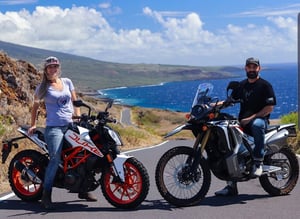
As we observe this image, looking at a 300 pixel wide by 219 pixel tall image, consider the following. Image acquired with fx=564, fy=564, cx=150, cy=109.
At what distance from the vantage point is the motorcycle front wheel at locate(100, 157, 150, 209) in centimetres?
743

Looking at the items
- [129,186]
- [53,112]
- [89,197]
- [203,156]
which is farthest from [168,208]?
[53,112]

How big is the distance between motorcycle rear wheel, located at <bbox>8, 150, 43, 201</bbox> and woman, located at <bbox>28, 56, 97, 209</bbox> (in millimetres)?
385

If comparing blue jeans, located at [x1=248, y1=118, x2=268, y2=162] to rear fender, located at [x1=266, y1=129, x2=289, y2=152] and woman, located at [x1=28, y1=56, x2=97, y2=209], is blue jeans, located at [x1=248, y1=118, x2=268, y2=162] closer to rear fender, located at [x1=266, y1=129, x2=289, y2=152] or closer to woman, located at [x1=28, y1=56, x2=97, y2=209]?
rear fender, located at [x1=266, y1=129, x2=289, y2=152]

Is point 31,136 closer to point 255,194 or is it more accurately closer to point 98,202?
point 98,202

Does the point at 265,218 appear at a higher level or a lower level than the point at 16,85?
lower

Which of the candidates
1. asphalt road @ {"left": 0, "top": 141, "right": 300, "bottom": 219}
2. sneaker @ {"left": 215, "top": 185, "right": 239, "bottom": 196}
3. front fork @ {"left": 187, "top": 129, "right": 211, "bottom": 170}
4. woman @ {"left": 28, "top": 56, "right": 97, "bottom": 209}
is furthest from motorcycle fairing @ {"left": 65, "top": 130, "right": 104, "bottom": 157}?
sneaker @ {"left": 215, "top": 185, "right": 239, "bottom": 196}

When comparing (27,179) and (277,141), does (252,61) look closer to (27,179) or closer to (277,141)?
(277,141)

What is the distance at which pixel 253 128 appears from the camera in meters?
→ 7.93

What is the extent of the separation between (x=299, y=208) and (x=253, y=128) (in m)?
1.26

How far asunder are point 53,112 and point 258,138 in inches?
113

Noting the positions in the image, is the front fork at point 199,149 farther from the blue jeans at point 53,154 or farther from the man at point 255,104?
the blue jeans at point 53,154

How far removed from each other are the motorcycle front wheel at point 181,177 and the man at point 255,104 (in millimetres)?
791

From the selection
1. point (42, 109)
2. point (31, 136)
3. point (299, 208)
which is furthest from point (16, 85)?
point (299, 208)

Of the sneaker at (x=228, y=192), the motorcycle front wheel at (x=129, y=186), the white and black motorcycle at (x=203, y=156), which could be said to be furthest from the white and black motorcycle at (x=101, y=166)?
the sneaker at (x=228, y=192)
